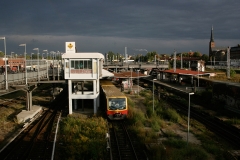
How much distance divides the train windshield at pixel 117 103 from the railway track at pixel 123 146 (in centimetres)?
221

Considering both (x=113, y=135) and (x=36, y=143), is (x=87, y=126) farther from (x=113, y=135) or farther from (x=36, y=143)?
(x=36, y=143)

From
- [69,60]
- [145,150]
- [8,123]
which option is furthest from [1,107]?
[145,150]

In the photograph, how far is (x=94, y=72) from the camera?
28844 mm

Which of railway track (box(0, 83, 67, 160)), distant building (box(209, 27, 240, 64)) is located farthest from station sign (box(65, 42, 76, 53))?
distant building (box(209, 27, 240, 64))

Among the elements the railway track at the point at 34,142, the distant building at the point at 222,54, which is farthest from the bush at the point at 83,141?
the distant building at the point at 222,54

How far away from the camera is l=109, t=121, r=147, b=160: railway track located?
15997 millimetres

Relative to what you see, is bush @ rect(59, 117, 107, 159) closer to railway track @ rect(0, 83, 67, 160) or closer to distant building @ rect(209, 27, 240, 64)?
railway track @ rect(0, 83, 67, 160)

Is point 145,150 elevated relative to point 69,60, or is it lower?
lower

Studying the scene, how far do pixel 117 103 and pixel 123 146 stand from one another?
7.19 metres

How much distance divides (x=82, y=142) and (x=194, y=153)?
6801 millimetres

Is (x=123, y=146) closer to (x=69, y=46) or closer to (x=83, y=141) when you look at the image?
(x=83, y=141)

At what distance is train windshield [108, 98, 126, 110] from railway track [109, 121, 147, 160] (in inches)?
86.9

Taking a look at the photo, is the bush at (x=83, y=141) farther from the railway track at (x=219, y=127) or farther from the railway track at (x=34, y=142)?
the railway track at (x=219, y=127)

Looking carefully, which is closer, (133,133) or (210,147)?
(210,147)
